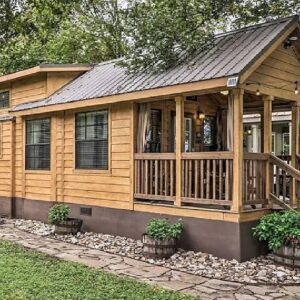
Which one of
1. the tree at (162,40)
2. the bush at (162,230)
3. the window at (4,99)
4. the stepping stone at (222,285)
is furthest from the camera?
the window at (4,99)

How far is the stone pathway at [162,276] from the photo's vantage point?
497 centimetres

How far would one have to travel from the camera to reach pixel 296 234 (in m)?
5.91

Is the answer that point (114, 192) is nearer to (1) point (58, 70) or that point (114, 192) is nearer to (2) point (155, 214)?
(2) point (155, 214)

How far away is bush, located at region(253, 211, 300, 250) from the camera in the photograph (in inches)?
234

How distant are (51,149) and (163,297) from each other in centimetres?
616

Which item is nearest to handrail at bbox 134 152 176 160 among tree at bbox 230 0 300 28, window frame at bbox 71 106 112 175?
window frame at bbox 71 106 112 175

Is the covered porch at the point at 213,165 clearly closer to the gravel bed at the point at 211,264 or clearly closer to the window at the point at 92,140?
the gravel bed at the point at 211,264

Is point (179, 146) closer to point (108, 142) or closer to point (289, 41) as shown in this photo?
point (108, 142)

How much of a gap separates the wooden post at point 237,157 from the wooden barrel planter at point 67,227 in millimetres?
3628

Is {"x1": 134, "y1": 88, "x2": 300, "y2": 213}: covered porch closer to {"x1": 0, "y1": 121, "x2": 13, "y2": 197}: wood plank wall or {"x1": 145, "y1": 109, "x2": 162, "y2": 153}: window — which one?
{"x1": 145, "y1": 109, "x2": 162, "y2": 153}: window

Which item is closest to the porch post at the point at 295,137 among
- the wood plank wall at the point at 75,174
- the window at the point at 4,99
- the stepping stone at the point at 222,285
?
the stepping stone at the point at 222,285

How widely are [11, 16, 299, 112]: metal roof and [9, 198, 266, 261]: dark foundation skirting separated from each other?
7.53 ft

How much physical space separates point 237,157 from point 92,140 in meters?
3.68

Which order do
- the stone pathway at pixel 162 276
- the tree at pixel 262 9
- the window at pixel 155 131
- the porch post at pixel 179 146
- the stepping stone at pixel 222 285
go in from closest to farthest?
the stone pathway at pixel 162 276
the stepping stone at pixel 222 285
the porch post at pixel 179 146
the window at pixel 155 131
the tree at pixel 262 9
